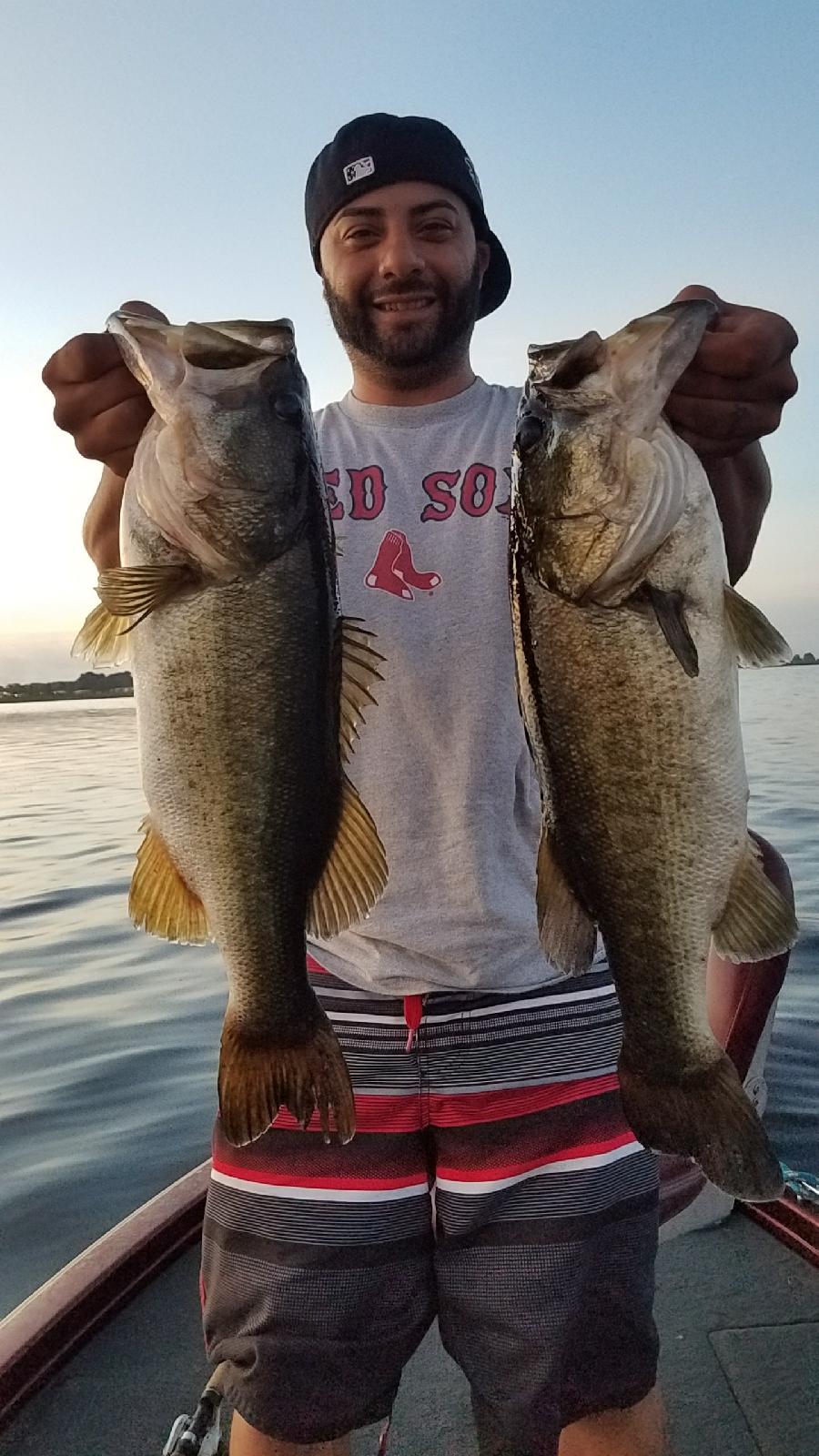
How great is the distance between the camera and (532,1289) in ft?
8.56

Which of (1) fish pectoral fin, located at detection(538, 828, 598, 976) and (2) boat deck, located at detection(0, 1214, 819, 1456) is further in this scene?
(2) boat deck, located at detection(0, 1214, 819, 1456)

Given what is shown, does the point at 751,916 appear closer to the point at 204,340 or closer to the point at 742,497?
the point at 742,497

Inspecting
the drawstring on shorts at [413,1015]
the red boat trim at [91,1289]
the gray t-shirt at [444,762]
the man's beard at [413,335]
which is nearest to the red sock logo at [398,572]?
the gray t-shirt at [444,762]

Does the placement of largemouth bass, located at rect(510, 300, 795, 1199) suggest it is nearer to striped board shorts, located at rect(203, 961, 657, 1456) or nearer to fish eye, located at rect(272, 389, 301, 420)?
striped board shorts, located at rect(203, 961, 657, 1456)

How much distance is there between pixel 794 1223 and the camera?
14.1ft

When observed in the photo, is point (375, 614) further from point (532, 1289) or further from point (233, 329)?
point (532, 1289)

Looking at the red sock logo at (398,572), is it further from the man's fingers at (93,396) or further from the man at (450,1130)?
the man's fingers at (93,396)

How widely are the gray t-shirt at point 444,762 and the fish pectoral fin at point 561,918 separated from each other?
0.32 m

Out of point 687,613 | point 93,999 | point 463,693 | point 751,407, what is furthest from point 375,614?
point 93,999

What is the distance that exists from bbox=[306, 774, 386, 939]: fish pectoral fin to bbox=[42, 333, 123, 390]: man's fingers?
3.64ft

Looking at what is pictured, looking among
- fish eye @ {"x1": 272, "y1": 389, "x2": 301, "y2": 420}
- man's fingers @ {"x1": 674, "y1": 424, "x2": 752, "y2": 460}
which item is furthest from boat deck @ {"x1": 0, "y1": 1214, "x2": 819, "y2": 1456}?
fish eye @ {"x1": 272, "y1": 389, "x2": 301, "y2": 420}

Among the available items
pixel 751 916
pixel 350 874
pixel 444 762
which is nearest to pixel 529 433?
pixel 444 762

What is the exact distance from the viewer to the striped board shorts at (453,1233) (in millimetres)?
2619

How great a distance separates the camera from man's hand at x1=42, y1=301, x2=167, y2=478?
2.29 meters
